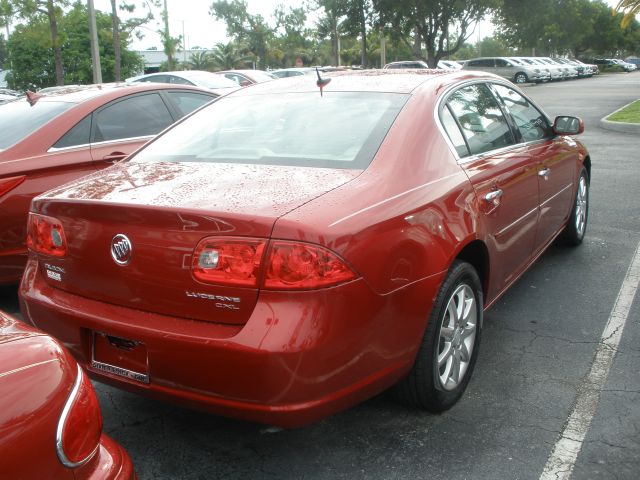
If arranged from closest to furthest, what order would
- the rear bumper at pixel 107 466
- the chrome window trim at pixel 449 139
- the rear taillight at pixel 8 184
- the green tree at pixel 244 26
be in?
1. the rear bumper at pixel 107 466
2. the chrome window trim at pixel 449 139
3. the rear taillight at pixel 8 184
4. the green tree at pixel 244 26

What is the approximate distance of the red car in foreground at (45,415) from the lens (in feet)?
5.11

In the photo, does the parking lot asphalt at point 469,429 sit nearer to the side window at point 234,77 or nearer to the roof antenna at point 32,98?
the roof antenna at point 32,98

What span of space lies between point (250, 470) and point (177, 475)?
0.97ft

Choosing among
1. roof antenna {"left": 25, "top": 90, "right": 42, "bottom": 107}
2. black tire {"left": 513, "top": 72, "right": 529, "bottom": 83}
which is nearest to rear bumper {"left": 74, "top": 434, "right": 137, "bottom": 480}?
roof antenna {"left": 25, "top": 90, "right": 42, "bottom": 107}

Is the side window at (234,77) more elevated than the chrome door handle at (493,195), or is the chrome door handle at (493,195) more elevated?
the side window at (234,77)

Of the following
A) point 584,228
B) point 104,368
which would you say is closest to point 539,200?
point 584,228

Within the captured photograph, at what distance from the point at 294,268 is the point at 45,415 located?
42.2 inches

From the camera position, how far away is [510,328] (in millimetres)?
4367

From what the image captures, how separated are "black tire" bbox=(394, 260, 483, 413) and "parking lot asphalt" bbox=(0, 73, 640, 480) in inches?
4.5

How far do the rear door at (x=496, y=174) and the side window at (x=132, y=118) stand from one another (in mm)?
2999

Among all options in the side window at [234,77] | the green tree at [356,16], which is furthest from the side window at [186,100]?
the green tree at [356,16]

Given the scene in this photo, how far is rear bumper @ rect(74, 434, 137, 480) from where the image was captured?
1.81 m

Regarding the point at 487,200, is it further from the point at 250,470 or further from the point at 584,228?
the point at 584,228

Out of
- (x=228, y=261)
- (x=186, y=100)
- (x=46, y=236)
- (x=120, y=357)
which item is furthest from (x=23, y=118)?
(x=228, y=261)
